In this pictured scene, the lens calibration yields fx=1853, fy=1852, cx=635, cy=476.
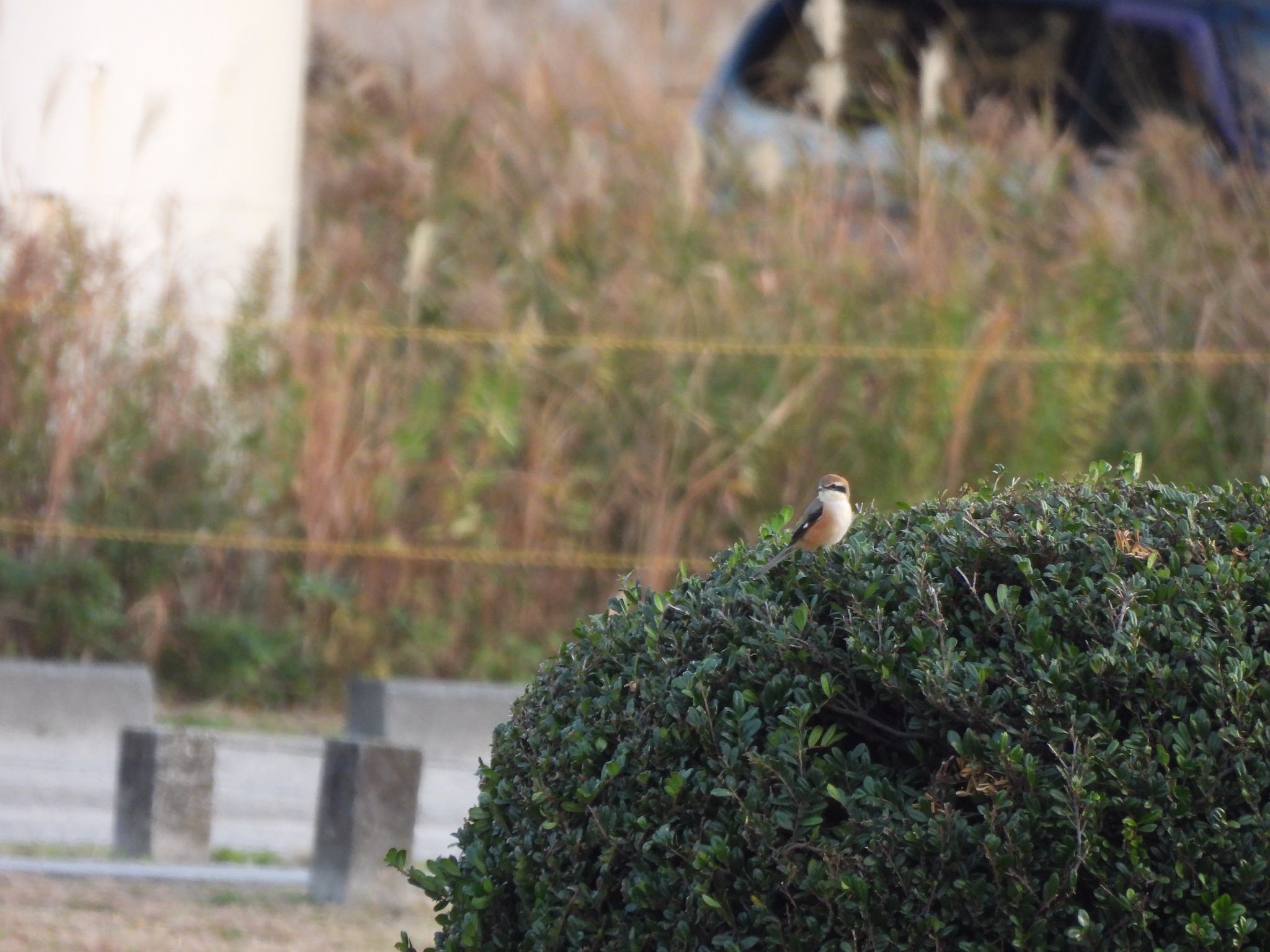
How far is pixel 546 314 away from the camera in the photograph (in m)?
8.97

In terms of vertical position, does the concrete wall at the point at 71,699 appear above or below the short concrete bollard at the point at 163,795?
below

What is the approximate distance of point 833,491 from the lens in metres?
3.74

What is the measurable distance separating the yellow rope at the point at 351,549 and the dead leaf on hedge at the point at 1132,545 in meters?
5.68

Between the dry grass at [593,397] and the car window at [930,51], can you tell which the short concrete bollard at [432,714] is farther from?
the car window at [930,51]

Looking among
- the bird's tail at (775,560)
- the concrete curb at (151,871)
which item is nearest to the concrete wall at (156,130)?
the concrete curb at (151,871)

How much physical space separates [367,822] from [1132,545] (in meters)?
2.98

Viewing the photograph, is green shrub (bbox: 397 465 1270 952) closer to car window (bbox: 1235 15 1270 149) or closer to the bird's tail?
the bird's tail

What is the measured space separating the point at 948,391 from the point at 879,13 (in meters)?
3.89

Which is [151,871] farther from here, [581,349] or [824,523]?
[581,349]

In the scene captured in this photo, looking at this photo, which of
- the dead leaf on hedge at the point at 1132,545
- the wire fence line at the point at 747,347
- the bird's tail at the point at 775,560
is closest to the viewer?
the dead leaf on hedge at the point at 1132,545

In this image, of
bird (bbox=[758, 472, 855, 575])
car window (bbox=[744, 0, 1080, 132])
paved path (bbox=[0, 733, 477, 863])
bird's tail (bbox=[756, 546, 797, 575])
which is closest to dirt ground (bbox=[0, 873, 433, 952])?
paved path (bbox=[0, 733, 477, 863])

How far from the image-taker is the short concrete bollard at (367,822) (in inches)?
209

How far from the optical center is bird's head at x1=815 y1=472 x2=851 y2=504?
3635mm

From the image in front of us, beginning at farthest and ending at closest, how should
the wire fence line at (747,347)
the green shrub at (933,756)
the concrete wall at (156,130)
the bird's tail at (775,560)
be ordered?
1. the concrete wall at (156,130)
2. the wire fence line at (747,347)
3. the bird's tail at (775,560)
4. the green shrub at (933,756)
